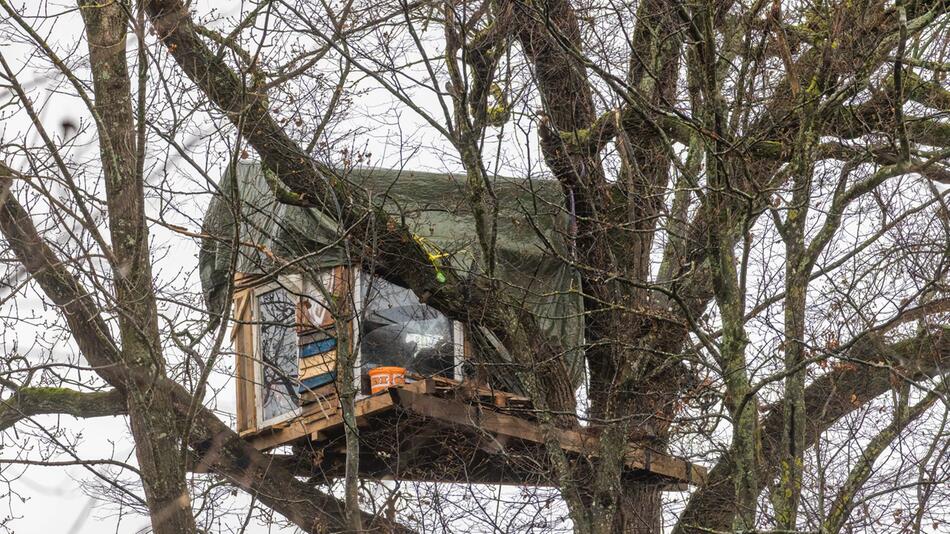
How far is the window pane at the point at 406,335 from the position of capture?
36.4 feet

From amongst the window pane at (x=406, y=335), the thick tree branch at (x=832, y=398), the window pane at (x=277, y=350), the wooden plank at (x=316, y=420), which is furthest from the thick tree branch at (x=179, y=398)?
the thick tree branch at (x=832, y=398)

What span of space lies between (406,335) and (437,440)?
1083 mm

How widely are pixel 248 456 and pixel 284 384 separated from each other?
74cm

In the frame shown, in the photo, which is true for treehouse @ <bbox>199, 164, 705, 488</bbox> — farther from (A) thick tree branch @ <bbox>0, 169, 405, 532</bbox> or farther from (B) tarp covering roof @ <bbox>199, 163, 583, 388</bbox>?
(A) thick tree branch @ <bbox>0, 169, 405, 532</bbox>

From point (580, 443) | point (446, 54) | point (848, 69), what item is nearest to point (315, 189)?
point (446, 54)

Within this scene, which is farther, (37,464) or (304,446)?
(304,446)

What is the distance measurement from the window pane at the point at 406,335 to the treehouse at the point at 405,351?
0.04 feet

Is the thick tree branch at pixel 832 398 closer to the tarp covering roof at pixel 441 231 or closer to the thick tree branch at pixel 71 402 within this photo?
the tarp covering roof at pixel 441 231

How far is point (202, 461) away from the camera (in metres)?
11.1

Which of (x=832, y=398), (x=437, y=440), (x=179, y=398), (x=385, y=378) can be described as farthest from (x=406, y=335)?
(x=832, y=398)

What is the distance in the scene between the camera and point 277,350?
11.5 m

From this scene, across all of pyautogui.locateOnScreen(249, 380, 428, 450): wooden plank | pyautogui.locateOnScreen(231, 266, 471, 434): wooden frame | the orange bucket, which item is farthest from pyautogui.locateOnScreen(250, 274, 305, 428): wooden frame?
the orange bucket

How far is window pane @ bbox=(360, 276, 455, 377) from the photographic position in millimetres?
11109

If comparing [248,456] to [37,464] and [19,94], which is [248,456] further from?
[19,94]
